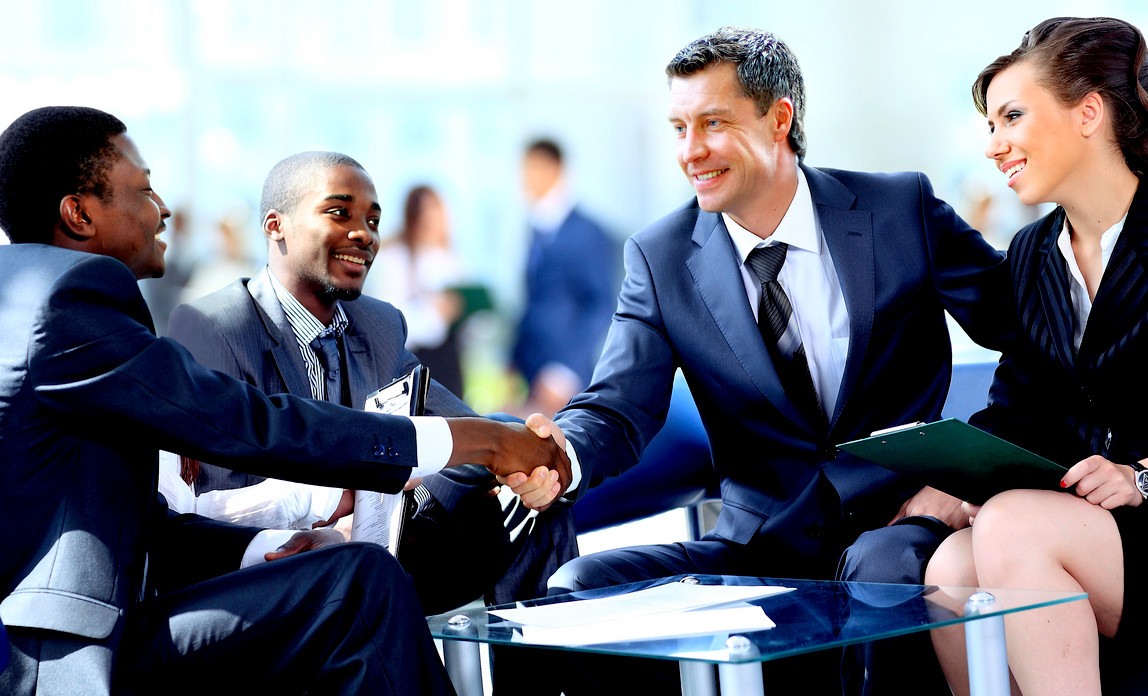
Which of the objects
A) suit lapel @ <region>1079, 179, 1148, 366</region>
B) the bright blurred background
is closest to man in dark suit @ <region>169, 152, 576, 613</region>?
suit lapel @ <region>1079, 179, 1148, 366</region>

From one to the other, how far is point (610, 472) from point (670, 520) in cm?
329

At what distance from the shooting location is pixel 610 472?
2578 millimetres

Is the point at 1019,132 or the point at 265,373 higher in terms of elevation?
the point at 1019,132

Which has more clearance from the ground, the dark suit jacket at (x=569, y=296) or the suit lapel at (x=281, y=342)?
the dark suit jacket at (x=569, y=296)

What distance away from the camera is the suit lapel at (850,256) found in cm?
250

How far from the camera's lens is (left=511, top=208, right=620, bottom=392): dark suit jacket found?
6668 millimetres

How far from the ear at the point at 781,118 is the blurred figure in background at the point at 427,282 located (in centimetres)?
387

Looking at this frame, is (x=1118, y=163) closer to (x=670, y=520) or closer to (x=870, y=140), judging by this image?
(x=670, y=520)

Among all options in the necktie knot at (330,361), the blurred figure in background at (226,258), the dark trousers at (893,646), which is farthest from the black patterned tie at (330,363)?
the blurred figure in background at (226,258)

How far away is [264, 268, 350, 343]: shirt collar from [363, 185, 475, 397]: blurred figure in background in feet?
11.8

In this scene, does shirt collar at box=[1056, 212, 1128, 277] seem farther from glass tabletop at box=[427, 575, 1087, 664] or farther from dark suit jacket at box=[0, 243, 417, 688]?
dark suit jacket at box=[0, 243, 417, 688]

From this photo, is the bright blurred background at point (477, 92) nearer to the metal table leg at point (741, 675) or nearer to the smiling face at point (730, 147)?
the smiling face at point (730, 147)

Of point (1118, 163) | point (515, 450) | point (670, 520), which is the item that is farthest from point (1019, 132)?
point (670, 520)

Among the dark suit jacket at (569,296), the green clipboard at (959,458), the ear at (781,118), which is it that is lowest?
the green clipboard at (959,458)
